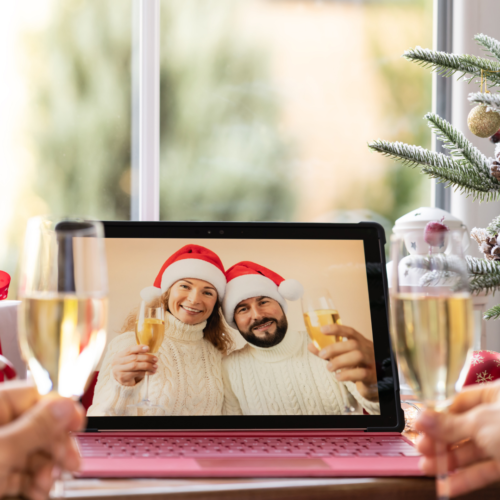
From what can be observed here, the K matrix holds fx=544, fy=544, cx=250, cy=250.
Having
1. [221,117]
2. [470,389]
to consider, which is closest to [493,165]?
A: [470,389]

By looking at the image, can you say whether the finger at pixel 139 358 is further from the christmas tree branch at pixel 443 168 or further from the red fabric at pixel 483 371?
the christmas tree branch at pixel 443 168

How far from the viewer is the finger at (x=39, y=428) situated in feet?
1.34

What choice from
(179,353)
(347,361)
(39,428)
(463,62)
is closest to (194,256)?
(179,353)

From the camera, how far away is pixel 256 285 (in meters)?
0.72

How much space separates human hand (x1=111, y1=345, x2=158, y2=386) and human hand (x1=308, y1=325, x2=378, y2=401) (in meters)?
0.20

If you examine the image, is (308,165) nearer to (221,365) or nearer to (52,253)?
(221,365)

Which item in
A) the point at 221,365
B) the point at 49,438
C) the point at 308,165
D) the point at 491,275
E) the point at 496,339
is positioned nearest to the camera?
the point at 49,438

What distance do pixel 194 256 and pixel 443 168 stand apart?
51cm

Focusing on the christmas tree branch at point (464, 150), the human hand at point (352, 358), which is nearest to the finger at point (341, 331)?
the human hand at point (352, 358)

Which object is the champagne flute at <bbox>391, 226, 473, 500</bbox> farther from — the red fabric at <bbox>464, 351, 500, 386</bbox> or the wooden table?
the red fabric at <bbox>464, 351, 500, 386</bbox>

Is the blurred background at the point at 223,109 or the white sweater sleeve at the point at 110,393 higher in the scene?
the blurred background at the point at 223,109

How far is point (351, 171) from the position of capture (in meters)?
1.76

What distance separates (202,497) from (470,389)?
0.26m

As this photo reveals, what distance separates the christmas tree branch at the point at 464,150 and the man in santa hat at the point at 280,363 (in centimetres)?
45
